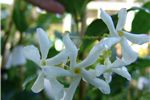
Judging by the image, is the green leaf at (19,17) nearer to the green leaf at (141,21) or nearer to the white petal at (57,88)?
the green leaf at (141,21)

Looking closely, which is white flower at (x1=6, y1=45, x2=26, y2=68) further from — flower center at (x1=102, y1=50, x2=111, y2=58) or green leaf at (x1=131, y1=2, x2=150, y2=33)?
flower center at (x1=102, y1=50, x2=111, y2=58)

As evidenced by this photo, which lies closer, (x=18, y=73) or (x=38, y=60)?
(x=38, y=60)

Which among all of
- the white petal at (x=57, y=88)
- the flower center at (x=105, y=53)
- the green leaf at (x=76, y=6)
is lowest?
the white petal at (x=57, y=88)

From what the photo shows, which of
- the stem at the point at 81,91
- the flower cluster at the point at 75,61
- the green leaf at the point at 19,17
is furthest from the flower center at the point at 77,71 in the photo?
the green leaf at the point at 19,17

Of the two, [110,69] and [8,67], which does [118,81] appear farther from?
[8,67]

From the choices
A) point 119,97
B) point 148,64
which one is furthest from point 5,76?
point 148,64

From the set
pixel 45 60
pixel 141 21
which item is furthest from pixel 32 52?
pixel 141 21

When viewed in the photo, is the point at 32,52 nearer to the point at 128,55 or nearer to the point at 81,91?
the point at 128,55
